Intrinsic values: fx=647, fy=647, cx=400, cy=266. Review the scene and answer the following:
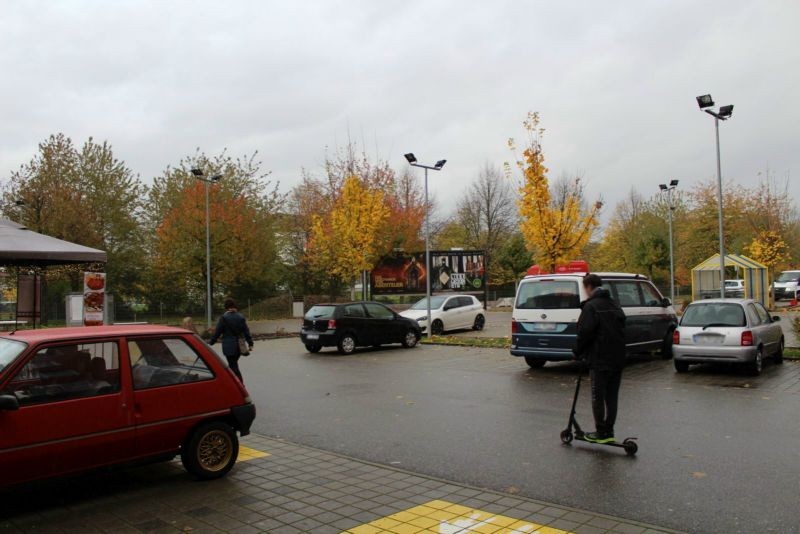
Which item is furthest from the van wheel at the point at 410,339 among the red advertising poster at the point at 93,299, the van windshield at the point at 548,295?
the red advertising poster at the point at 93,299

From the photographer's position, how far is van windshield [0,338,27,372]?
5139 mm

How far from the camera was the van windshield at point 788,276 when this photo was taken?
46778 mm

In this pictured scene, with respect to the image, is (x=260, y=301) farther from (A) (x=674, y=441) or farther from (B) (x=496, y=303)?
(A) (x=674, y=441)

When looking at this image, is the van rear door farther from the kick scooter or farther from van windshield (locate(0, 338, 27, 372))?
van windshield (locate(0, 338, 27, 372))

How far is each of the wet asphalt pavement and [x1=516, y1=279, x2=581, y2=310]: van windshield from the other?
1420 mm

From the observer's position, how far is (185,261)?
35438mm

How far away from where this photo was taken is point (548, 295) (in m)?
13.3

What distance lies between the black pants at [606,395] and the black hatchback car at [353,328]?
1218 centimetres

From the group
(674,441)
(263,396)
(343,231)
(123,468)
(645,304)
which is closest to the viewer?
(123,468)

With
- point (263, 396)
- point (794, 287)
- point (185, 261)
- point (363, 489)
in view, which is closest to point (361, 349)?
point (263, 396)

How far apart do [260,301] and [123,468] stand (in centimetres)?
3818

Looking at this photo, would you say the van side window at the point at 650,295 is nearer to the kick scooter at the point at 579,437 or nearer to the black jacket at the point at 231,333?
the kick scooter at the point at 579,437

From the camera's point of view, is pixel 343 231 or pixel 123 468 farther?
pixel 343 231

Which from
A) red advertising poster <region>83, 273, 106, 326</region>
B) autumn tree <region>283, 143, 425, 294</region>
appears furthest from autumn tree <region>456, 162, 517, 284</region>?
red advertising poster <region>83, 273, 106, 326</region>
